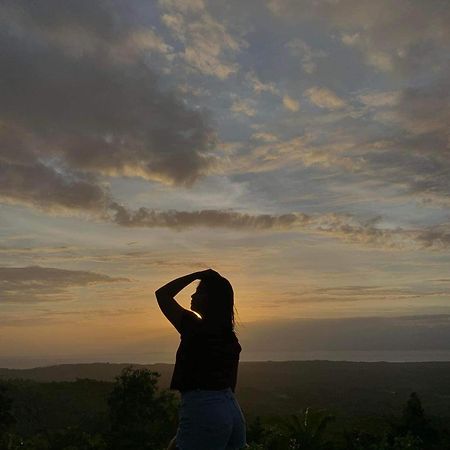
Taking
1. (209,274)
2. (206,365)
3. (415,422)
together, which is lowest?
(415,422)

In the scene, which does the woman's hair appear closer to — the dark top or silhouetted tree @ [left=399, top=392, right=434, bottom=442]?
the dark top

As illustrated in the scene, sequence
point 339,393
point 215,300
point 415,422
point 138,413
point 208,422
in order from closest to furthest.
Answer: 1. point 208,422
2. point 215,300
3. point 415,422
4. point 138,413
5. point 339,393

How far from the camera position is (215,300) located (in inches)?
160

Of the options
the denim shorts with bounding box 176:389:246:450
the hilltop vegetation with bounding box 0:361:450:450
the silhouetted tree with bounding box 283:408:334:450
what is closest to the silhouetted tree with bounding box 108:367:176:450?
the hilltop vegetation with bounding box 0:361:450:450

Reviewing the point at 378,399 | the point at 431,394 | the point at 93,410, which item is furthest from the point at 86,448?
the point at 431,394

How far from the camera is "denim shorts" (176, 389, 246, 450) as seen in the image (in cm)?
369

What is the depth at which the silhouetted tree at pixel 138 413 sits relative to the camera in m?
35.3

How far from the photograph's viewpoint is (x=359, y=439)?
26844 millimetres

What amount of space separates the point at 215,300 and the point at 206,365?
0.47 meters

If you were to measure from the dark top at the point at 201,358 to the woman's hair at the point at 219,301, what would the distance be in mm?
88

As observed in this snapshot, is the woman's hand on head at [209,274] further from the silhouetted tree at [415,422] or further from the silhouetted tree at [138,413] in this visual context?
the silhouetted tree at [415,422]

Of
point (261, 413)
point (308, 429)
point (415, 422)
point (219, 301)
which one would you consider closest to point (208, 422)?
point (219, 301)

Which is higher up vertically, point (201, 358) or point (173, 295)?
point (173, 295)

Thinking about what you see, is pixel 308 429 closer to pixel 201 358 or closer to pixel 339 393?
pixel 201 358
